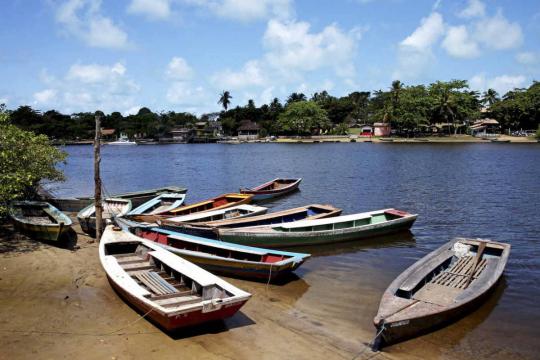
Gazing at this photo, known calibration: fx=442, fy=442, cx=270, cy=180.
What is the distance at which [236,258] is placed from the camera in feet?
51.5

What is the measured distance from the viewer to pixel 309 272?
1694 cm

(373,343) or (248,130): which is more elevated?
(248,130)

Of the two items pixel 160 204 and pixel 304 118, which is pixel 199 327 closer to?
pixel 160 204

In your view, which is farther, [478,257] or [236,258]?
[236,258]

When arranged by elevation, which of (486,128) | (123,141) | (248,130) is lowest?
(123,141)

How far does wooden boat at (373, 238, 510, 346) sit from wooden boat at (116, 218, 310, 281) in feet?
12.3

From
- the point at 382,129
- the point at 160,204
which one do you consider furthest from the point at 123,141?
the point at 160,204

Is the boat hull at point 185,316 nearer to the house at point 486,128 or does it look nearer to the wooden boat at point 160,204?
the wooden boat at point 160,204

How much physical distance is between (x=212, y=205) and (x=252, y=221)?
6.77 metres

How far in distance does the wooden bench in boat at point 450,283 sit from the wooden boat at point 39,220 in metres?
13.5

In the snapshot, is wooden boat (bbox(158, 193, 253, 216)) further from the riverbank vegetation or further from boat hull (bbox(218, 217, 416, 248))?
the riverbank vegetation

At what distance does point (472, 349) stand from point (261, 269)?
6.53 m

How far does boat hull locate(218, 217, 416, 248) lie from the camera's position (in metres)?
18.8

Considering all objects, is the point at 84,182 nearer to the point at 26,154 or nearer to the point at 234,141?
the point at 26,154
